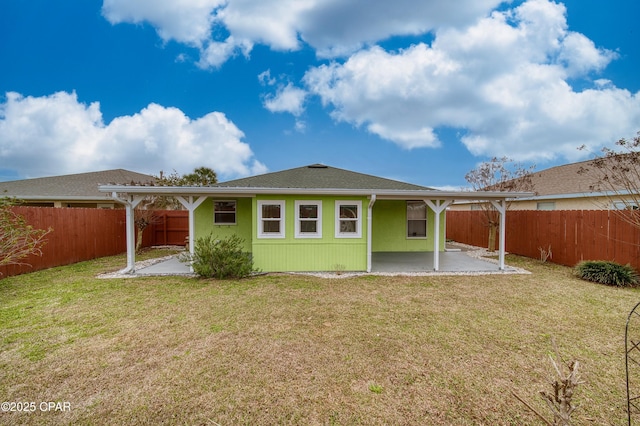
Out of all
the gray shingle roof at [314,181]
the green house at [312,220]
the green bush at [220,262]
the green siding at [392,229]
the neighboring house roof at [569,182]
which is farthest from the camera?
the green siding at [392,229]

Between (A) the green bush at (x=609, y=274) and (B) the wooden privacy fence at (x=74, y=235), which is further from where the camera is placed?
(B) the wooden privacy fence at (x=74, y=235)

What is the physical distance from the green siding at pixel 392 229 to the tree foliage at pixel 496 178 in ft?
9.34

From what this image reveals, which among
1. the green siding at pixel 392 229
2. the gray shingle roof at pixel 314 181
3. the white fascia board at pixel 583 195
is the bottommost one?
the green siding at pixel 392 229

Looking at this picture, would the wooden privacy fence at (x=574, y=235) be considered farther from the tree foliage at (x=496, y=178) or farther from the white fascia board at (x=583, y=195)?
the white fascia board at (x=583, y=195)

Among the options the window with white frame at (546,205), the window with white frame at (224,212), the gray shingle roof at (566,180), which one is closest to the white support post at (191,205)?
the window with white frame at (224,212)

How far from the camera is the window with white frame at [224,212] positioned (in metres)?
12.0

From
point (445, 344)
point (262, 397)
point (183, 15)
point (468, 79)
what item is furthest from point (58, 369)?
point (468, 79)

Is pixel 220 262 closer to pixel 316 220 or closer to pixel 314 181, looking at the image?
pixel 316 220

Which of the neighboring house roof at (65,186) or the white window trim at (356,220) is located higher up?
the neighboring house roof at (65,186)

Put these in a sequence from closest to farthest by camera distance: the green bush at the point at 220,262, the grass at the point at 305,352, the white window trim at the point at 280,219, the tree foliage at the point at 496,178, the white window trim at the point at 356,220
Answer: the grass at the point at 305,352
the green bush at the point at 220,262
the white window trim at the point at 280,219
the white window trim at the point at 356,220
the tree foliage at the point at 496,178

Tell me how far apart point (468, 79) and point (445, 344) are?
11273mm

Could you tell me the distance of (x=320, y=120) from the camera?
17.8 m

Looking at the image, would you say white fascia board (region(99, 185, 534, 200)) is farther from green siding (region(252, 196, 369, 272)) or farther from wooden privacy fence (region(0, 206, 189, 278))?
wooden privacy fence (region(0, 206, 189, 278))

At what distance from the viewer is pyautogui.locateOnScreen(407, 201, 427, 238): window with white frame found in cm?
1269
